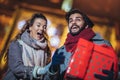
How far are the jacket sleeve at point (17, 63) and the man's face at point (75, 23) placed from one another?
26.9 inches

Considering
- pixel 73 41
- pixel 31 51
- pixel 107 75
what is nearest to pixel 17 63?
pixel 31 51

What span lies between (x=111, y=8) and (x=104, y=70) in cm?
984

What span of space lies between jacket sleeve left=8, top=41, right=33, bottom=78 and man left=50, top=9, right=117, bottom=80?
0.33m

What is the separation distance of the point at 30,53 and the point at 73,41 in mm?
533

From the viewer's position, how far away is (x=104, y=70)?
9.65 feet

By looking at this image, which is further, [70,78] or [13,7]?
[13,7]

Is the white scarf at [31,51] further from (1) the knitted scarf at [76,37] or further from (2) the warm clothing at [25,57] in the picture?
(1) the knitted scarf at [76,37]

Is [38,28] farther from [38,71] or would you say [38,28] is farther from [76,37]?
[38,71]

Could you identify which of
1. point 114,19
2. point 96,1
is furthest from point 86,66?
point 96,1

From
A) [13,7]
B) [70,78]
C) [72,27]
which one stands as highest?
[13,7]

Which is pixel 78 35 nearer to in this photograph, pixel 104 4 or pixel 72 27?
pixel 72 27

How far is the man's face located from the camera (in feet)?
11.3

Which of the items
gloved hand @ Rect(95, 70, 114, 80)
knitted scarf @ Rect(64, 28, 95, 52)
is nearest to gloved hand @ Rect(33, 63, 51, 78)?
knitted scarf @ Rect(64, 28, 95, 52)

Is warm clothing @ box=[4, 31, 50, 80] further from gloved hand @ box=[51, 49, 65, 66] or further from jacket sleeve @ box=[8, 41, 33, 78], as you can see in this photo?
gloved hand @ box=[51, 49, 65, 66]
